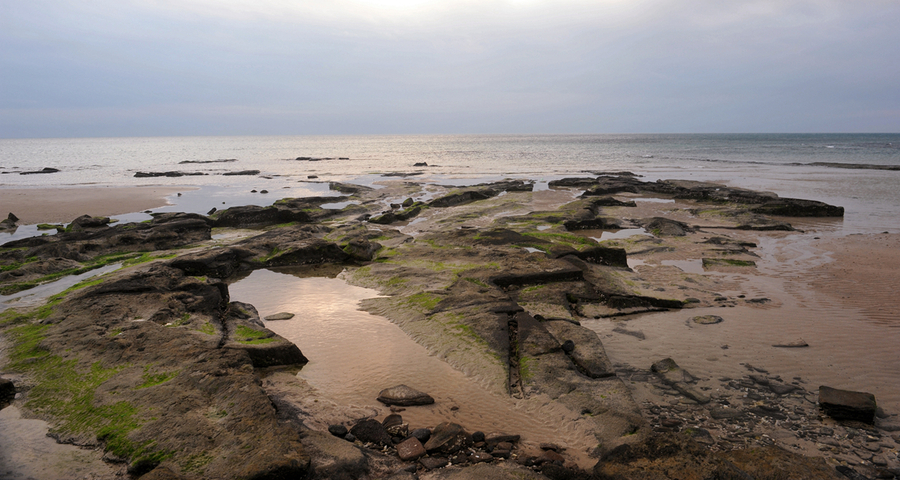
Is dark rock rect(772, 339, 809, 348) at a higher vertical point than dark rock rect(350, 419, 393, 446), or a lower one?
higher

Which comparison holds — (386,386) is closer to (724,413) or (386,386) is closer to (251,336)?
(251,336)

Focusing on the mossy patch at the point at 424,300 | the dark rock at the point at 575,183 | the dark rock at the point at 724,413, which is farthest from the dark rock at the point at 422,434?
the dark rock at the point at 575,183

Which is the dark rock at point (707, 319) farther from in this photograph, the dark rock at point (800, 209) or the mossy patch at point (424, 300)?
the dark rock at point (800, 209)

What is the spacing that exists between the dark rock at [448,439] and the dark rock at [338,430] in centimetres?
90

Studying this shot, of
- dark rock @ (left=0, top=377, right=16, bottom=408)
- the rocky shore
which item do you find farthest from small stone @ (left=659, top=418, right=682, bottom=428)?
dark rock @ (left=0, top=377, right=16, bottom=408)

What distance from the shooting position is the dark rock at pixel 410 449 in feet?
13.9

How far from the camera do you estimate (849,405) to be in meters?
4.73

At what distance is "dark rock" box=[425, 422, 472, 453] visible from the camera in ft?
14.3

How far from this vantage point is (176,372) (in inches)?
202

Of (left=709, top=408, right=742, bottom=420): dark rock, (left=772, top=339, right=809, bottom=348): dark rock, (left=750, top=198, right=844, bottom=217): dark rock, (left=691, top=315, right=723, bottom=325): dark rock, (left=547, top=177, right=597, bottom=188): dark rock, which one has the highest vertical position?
(left=547, top=177, right=597, bottom=188): dark rock

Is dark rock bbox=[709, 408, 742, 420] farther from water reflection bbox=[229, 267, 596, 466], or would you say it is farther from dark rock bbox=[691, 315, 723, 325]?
dark rock bbox=[691, 315, 723, 325]

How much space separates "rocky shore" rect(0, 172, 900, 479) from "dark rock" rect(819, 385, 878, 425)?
0.07m

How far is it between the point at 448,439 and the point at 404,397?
1.04 m

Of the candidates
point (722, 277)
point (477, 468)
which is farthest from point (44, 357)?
point (722, 277)
